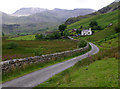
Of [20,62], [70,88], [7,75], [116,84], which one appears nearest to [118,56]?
[116,84]

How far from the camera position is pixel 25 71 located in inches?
596

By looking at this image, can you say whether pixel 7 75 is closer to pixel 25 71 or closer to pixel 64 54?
pixel 25 71

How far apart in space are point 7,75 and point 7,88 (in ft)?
10.8

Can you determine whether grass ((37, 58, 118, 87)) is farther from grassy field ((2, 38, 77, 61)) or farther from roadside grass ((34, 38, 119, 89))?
grassy field ((2, 38, 77, 61))

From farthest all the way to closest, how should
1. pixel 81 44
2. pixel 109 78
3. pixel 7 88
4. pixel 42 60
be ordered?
pixel 81 44, pixel 42 60, pixel 7 88, pixel 109 78

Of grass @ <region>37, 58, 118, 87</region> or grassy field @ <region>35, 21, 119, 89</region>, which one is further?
grassy field @ <region>35, 21, 119, 89</region>

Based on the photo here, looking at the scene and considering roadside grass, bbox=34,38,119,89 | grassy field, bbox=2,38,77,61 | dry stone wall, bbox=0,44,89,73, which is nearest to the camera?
roadside grass, bbox=34,38,119,89

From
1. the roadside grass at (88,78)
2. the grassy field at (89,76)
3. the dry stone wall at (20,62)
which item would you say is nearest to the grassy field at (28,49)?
the dry stone wall at (20,62)

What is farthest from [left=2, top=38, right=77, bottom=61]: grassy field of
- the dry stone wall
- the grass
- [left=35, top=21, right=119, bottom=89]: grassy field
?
the grass

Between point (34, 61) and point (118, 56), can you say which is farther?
point (34, 61)

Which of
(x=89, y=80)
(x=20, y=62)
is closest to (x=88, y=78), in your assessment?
(x=89, y=80)

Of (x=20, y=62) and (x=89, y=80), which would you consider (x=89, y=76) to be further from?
(x=20, y=62)

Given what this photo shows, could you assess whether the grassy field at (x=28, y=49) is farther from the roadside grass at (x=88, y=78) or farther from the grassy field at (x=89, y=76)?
the roadside grass at (x=88, y=78)

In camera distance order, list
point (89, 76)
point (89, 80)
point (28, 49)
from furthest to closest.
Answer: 1. point (28, 49)
2. point (89, 76)
3. point (89, 80)
